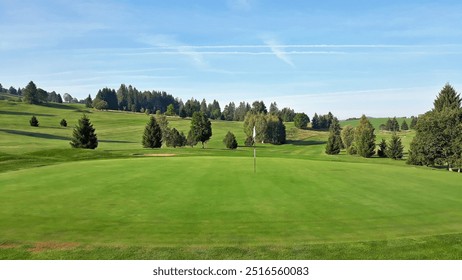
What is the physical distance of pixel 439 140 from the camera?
57375 millimetres

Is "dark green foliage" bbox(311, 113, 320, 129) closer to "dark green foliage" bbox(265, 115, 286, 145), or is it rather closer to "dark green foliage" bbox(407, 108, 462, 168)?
"dark green foliage" bbox(265, 115, 286, 145)

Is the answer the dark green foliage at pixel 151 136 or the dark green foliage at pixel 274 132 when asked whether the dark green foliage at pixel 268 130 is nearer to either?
the dark green foliage at pixel 274 132

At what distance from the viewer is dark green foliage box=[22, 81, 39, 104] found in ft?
539

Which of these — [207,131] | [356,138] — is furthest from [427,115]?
[207,131]

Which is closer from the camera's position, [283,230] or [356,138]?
[283,230]

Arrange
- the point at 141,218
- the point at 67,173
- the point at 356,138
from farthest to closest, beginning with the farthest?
1. the point at 356,138
2. the point at 67,173
3. the point at 141,218

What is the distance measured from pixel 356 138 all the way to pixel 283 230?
77446 millimetres

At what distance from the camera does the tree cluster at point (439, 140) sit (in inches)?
2158

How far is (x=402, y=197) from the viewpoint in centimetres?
1875

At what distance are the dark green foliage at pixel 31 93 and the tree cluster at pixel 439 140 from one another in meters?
172

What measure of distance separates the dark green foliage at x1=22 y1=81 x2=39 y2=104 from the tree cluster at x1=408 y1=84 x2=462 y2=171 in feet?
563

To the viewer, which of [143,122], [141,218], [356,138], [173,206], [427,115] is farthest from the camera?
[143,122]

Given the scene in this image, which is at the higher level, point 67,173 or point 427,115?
point 427,115
